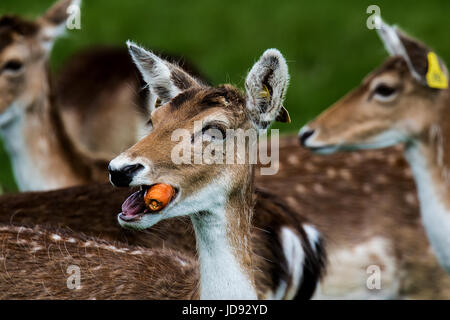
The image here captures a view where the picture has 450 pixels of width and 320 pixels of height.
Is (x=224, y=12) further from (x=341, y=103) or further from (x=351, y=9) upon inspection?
(x=341, y=103)

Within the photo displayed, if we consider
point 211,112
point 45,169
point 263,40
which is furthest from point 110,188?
point 263,40

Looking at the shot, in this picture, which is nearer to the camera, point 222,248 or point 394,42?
point 222,248

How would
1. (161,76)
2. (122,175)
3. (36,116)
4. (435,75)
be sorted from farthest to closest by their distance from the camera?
(36,116) → (435,75) → (161,76) → (122,175)

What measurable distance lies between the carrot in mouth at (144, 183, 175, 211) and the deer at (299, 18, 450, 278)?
2.04 m

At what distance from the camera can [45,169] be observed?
→ 610cm

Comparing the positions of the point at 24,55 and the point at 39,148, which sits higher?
the point at 24,55

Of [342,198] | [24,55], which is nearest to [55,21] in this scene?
[24,55]

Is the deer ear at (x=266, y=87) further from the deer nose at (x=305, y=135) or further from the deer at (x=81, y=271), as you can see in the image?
the deer nose at (x=305, y=135)

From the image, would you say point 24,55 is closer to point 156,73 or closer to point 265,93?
point 156,73

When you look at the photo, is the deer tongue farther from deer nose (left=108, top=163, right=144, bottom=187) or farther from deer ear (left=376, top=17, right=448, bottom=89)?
deer ear (left=376, top=17, right=448, bottom=89)

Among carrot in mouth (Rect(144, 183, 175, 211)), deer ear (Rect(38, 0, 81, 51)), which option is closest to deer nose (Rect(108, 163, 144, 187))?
carrot in mouth (Rect(144, 183, 175, 211))

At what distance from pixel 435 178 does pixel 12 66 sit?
243 centimetres

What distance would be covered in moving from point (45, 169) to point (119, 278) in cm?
237

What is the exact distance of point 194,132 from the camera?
140 inches
